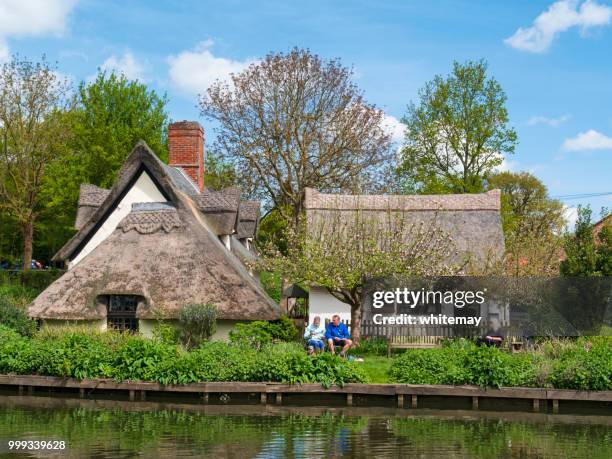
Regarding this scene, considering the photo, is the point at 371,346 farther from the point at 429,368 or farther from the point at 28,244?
the point at 28,244

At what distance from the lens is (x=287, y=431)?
48.3 feet

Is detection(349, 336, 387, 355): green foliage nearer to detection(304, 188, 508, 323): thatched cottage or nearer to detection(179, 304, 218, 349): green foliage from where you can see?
detection(179, 304, 218, 349): green foliage

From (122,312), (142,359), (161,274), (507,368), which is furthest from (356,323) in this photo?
(142,359)

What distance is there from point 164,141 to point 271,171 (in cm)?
1001

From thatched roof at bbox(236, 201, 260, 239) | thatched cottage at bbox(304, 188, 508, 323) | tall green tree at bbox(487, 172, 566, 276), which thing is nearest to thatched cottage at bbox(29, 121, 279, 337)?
thatched cottage at bbox(304, 188, 508, 323)

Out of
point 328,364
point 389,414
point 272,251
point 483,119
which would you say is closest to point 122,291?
point 272,251

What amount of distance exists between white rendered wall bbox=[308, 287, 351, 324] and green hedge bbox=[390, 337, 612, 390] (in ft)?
29.1

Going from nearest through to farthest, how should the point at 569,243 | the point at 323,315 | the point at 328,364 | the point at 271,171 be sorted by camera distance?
1. the point at 328,364
2. the point at 569,243
3. the point at 323,315
4. the point at 271,171

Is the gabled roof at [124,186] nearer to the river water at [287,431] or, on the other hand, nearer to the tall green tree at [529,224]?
the river water at [287,431]

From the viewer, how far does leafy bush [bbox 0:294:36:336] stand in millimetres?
22156

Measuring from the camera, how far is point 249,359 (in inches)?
728

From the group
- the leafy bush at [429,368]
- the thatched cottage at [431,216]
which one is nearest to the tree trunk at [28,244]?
the thatched cottage at [431,216]

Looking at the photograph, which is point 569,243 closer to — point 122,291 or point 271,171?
point 122,291

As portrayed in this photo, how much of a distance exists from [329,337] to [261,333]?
1.91 meters
